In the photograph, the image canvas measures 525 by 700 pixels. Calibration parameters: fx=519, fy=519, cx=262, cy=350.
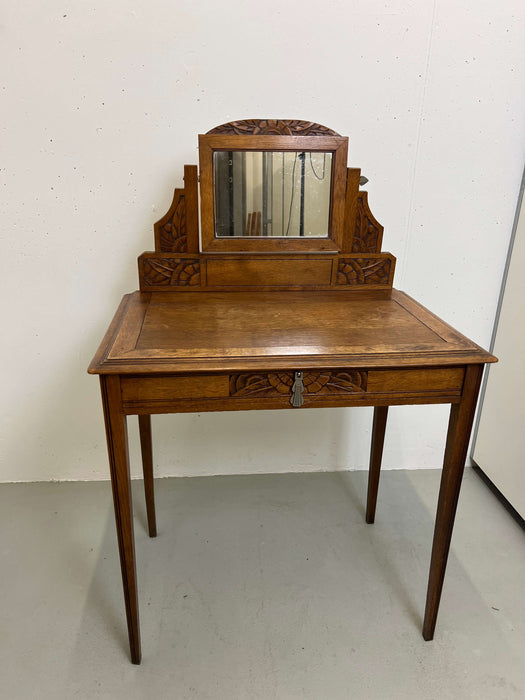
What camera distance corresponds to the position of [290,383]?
49.5 inches

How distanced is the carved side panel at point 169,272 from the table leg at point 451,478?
887 millimetres

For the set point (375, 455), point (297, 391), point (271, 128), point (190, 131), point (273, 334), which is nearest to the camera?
point (297, 391)

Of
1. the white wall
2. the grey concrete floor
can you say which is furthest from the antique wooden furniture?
the white wall

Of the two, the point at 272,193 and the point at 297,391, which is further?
the point at 272,193

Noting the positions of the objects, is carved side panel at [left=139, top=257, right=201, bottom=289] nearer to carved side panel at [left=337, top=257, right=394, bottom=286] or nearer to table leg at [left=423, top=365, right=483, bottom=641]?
carved side panel at [left=337, top=257, right=394, bottom=286]

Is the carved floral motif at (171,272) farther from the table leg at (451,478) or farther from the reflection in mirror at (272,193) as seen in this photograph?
the table leg at (451,478)

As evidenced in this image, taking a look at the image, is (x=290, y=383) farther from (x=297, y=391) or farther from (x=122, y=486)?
(x=122, y=486)

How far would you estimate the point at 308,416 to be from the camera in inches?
88.7

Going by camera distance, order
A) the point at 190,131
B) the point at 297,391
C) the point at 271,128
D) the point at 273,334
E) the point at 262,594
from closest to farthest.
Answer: the point at 297,391 → the point at 273,334 → the point at 271,128 → the point at 262,594 → the point at 190,131

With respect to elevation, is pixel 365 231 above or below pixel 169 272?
above

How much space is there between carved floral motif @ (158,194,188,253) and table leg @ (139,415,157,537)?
60 centimetres

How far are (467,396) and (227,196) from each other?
3.01ft

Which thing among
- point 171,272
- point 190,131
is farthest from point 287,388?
point 190,131

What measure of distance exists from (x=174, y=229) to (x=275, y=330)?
0.52 meters
